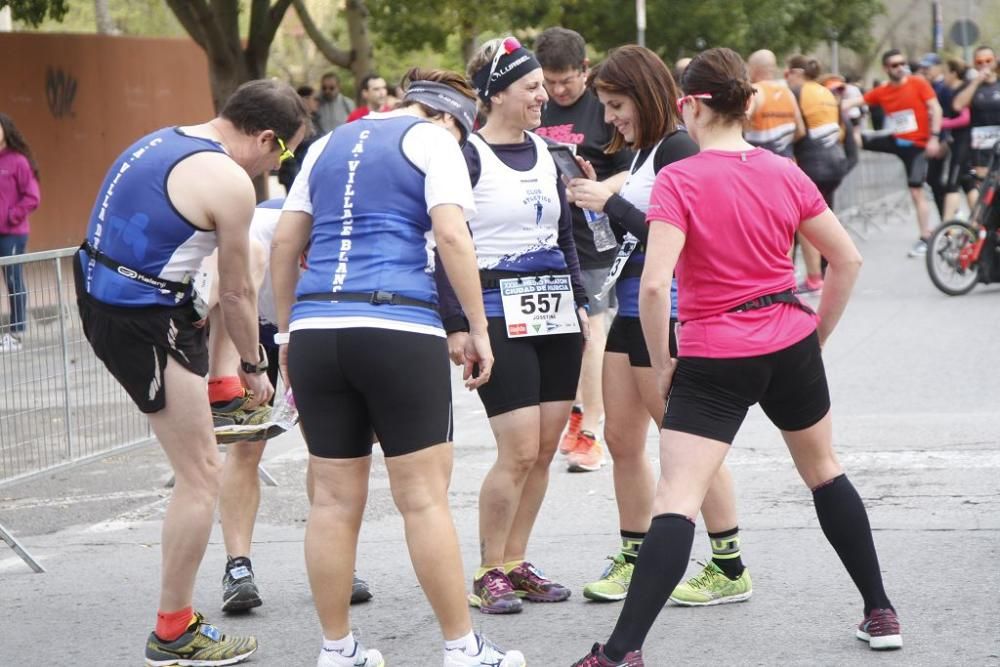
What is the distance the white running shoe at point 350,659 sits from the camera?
460cm

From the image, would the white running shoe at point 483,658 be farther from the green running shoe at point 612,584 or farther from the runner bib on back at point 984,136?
the runner bib on back at point 984,136

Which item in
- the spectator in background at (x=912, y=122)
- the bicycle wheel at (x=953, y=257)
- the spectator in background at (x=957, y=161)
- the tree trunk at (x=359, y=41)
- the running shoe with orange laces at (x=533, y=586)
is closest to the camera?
the running shoe with orange laces at (x=533, y=586)

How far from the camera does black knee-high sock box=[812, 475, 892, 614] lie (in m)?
4.71

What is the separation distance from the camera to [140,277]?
482cm

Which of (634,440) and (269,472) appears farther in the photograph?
(269,472)

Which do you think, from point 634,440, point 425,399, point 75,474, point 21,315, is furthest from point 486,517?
point 75,474

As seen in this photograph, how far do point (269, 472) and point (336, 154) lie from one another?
4002mm

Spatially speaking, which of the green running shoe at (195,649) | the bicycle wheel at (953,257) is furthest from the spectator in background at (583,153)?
the bicycle wheel at (953,257)

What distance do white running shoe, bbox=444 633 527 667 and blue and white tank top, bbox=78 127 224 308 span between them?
4.70ft

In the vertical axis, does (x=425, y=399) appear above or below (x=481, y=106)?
below

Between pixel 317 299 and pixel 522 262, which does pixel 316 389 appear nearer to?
pixel 317 299

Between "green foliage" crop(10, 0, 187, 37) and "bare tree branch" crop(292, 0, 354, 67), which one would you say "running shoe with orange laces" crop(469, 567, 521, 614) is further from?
"green foliage" crop(10, 0, 187, 37)

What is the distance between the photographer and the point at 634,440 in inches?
219

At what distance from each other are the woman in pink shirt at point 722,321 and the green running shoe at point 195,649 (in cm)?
127
